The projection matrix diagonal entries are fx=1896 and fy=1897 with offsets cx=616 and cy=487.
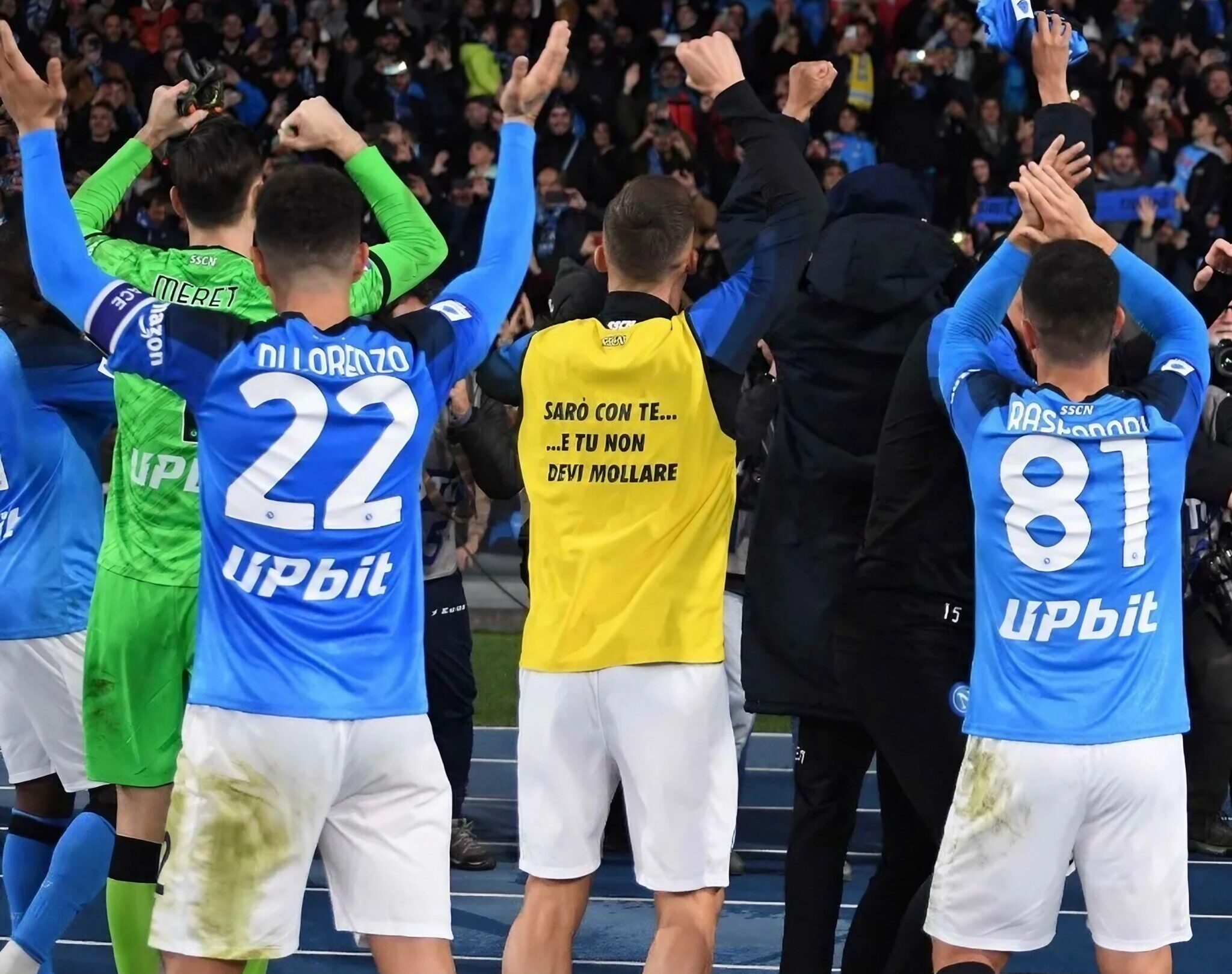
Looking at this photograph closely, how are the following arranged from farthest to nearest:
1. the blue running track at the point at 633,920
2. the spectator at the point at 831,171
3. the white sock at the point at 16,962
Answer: the spectator at the point at 831,171 → the blue running track at the point at 633,920 → the white sock at the point at 16,962

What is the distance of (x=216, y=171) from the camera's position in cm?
463

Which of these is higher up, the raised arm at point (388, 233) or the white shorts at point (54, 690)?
the raised arm at point (388, 233)

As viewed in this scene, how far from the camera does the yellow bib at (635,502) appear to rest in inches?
176

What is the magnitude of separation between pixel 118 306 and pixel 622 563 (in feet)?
4.53

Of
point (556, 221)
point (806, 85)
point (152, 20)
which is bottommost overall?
point (806, 85)

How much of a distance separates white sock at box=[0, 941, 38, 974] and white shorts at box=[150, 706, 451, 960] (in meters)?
1.61

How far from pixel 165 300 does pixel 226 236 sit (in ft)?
0.82

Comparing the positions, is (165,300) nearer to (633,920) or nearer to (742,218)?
(742,218)

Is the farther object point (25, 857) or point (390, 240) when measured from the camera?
point (25, 857)

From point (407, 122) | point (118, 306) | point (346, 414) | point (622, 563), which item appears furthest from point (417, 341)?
point (407, 122)

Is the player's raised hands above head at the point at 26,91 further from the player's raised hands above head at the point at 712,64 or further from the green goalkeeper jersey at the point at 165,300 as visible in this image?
the player's raised hands above head at the point at 712,64

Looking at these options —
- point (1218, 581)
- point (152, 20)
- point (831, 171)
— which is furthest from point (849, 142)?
point (1218, 581)

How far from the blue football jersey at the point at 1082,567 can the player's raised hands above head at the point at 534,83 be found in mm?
1199

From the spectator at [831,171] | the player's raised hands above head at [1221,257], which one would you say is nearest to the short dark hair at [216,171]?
the player's raised hands above head at [1221,257]
